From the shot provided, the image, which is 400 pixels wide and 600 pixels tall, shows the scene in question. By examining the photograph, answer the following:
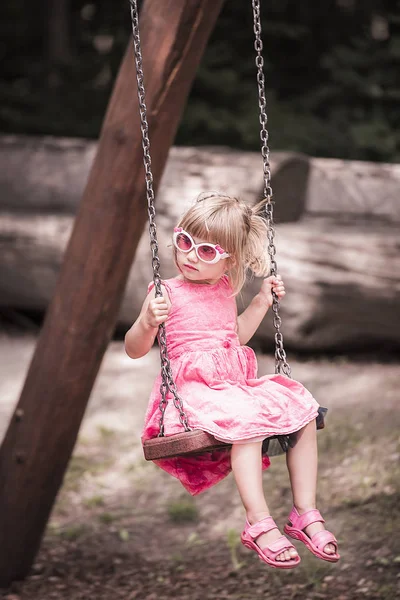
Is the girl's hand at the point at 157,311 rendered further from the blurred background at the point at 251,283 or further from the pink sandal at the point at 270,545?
the pink sandal at the point at 270,545

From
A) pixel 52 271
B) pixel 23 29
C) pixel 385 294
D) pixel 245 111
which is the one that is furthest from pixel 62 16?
pixel 385 294

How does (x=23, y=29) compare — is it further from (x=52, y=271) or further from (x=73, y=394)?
(x=73, y=394)

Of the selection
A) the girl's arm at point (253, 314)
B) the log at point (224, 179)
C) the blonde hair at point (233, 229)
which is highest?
the log at point (224, 179)

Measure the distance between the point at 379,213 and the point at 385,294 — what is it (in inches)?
40.7

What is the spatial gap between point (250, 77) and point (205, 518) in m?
6.33

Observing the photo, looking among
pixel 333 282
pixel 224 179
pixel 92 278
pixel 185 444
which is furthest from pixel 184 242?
pixel 224 179

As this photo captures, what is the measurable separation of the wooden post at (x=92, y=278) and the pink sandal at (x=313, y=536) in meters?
1.71

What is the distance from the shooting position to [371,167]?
7.42 meters

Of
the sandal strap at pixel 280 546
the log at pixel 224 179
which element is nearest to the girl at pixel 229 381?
the sandal strap at pixel 280 546

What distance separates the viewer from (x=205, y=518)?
502cm

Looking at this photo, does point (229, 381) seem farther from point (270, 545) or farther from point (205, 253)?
point (270, 545)

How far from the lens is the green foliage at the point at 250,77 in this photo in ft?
29.8

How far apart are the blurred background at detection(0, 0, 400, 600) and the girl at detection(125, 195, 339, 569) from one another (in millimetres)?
293

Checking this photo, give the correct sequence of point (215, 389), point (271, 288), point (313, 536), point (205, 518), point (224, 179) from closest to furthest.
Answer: point (313, 536) → point (215, 389) → point (271, 288) → point (205, 518) → point (224, 179)
